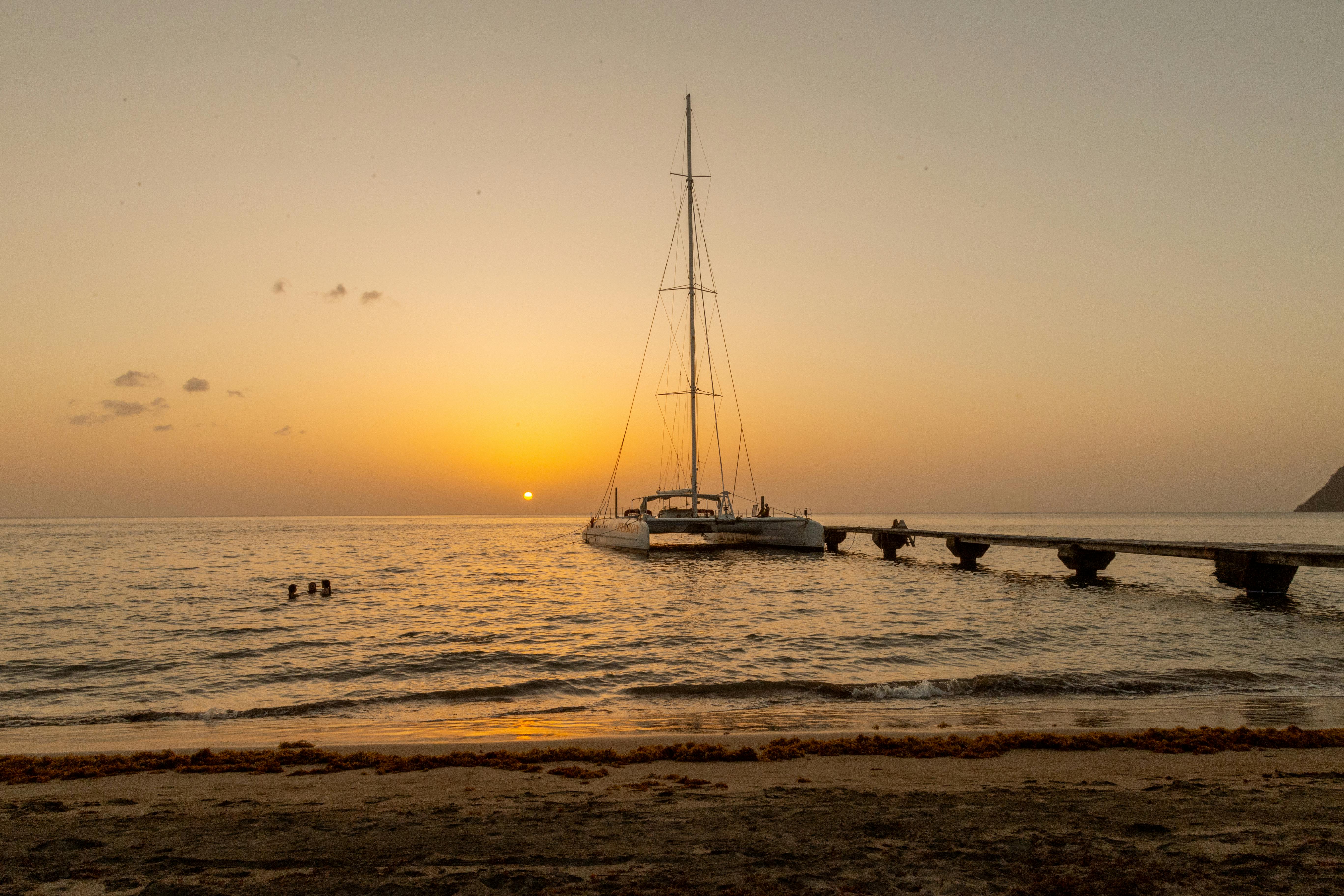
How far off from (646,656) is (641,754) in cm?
739

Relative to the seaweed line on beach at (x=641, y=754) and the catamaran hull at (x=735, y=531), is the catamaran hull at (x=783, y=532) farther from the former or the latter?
the seaweed line on beach at (x=641, y=754)

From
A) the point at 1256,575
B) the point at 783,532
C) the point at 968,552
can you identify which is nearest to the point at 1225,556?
the point at 1256,575

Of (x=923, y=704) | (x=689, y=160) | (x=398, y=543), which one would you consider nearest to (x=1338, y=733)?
(x=923, y=704)

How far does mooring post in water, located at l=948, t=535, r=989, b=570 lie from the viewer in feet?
129

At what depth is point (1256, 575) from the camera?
24484 millimetres

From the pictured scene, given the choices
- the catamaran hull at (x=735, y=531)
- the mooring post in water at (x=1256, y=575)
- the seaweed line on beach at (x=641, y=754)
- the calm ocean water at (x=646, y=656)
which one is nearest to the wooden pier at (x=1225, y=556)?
the mooring post in water at (x=1256, y=575)

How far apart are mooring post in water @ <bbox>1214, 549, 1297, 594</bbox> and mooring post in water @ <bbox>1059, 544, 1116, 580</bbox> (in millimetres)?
6067

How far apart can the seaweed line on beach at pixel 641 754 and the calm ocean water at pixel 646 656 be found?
122cm

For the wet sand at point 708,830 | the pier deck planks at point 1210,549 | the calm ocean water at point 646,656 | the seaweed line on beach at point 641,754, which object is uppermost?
the pier deck planks at point 1210,549

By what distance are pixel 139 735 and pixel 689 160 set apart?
43680 mm

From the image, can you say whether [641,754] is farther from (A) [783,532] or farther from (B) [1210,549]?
(A) [783,532]

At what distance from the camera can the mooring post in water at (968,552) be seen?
129ft

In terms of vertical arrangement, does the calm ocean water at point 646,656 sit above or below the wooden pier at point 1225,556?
below

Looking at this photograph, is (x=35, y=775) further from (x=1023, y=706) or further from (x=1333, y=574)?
(x=1333, y=574)
